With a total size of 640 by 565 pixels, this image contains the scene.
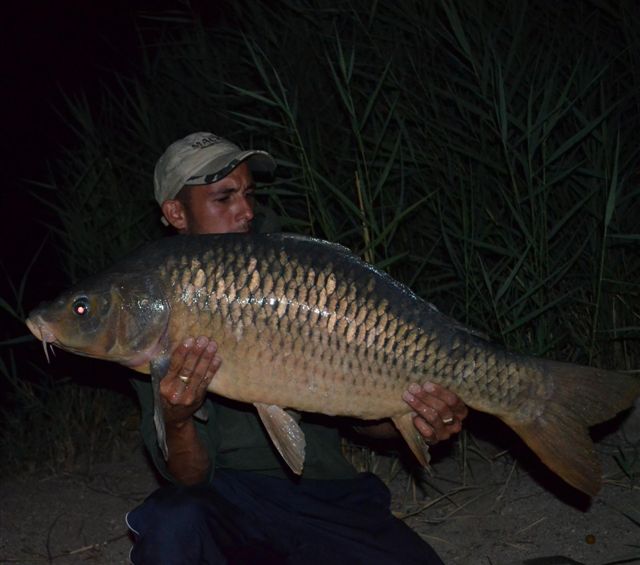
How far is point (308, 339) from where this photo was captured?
7.22 ft

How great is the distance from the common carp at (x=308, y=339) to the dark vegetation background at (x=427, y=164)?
836 mm

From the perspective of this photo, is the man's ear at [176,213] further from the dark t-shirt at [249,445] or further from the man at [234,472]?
the dark t-shirt at [249,445]

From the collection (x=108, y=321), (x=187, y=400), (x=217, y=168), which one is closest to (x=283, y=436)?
(x=187, y=400)

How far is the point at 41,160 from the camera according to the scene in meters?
9.71

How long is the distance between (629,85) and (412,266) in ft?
3.62

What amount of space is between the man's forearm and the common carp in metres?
0.23

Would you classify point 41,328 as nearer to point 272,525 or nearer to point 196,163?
point 196,163

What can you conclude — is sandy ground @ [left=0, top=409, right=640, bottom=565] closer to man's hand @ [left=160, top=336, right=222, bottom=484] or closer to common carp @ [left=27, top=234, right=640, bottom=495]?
common carp @ [left=27, top=234, right=640, bottom=495]

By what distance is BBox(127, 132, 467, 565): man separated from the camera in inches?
91.6

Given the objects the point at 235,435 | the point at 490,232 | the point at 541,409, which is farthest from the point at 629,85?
the point at 235,435

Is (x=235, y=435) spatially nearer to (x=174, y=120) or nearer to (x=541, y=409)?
(x=541, y=409)

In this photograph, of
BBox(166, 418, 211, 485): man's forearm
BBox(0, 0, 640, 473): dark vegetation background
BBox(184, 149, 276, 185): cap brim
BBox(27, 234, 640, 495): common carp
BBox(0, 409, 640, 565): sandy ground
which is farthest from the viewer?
BBox(0, 0, 640, 473): dark vegetation background

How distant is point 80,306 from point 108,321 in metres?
0.08

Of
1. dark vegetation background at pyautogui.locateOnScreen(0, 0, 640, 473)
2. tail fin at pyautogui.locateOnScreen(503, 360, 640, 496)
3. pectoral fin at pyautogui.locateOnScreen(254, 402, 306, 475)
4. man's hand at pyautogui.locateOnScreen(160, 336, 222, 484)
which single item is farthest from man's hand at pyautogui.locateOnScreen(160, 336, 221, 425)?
dark vegetation background at pyautogui.locateOnScreen(0, 0, 640, 473)
